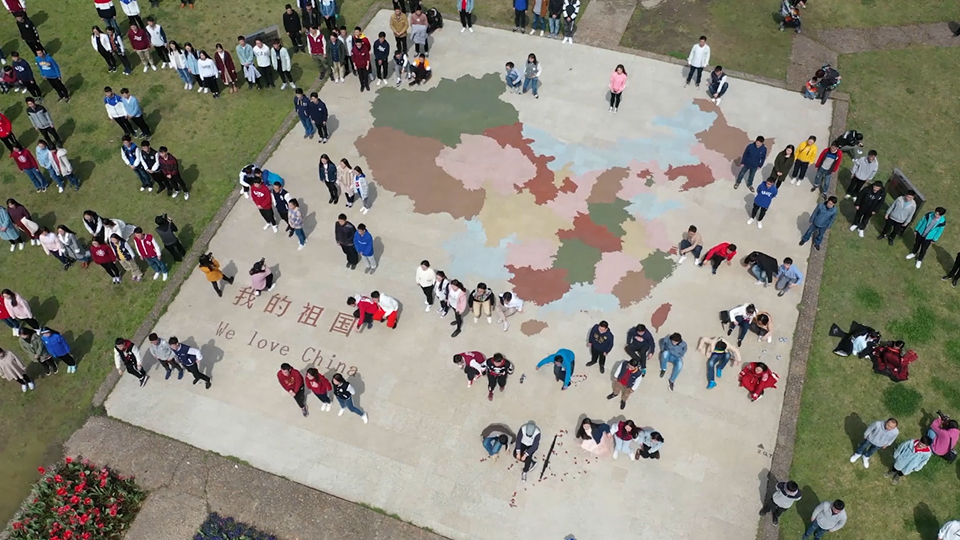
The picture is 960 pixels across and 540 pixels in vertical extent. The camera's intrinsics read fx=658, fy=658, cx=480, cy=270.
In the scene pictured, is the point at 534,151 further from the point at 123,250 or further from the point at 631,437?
the point at 123,250

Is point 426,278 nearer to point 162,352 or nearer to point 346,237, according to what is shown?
point 346,237

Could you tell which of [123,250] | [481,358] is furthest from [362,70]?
[481,358]

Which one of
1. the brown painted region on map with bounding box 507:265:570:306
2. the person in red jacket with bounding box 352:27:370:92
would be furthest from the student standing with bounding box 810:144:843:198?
the person in red jacket with bounding box 352:27:370:92

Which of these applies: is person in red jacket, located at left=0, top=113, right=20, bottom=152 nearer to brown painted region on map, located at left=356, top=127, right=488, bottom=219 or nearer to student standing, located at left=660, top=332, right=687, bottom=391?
brown painted region on map, located at left=356, top=127, right=488, bottom=219

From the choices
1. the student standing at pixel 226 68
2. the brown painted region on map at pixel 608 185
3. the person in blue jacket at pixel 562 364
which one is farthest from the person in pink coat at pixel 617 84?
the student standing at pixel 226 68

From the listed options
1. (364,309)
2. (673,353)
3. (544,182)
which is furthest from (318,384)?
(544,182)

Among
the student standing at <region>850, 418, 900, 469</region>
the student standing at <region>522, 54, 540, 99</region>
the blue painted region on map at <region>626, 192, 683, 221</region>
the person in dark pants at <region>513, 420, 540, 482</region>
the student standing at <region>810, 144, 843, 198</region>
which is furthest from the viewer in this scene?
the student standing at <region>522, 54, 540, 99</region>
